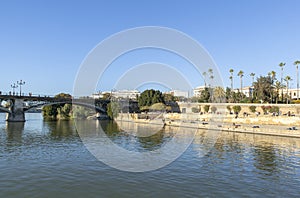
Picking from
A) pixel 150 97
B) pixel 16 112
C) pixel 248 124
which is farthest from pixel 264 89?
pixel 16 112

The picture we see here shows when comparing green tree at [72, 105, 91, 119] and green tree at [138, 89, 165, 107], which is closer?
green tree at [138, 89, 165, 107]

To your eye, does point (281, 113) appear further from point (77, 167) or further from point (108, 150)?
point (77, 167)

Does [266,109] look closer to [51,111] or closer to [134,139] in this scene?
[134,139]

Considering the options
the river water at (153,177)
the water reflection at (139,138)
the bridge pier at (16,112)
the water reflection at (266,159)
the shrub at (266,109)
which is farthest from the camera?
the bridge pier at (16,112)

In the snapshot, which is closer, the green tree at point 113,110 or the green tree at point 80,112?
the green tree at point 113,110

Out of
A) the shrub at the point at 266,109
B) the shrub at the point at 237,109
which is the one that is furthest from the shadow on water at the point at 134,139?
the shrub at the point at 266,109

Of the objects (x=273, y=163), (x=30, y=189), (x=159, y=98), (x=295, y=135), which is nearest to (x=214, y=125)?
(x=295, y=135)

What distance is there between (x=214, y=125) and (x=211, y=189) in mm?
28858

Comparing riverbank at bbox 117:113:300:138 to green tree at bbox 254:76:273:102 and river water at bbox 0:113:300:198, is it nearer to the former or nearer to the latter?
river water at bbox 0:113:300:198

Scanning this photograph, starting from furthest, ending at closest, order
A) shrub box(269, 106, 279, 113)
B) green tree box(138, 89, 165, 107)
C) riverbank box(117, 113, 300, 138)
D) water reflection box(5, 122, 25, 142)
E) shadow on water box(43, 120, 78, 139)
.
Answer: green tree box(138, 89, 165, 107), shrub box(269, 106, 279, 113), riverbank box(117, 113, 300, 138), shadow on water box(43, 120, 78, 139), water reflection box(5, 122, 25, 142)

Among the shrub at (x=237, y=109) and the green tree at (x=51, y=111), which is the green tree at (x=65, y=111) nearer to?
the green tree at (x=51, y=111)

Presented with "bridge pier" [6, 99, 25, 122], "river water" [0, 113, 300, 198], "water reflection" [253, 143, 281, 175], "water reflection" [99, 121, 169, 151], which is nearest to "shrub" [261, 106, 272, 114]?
"water reflection" [99, 121, 169, 151]

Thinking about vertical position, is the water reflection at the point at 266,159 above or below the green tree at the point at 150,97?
below

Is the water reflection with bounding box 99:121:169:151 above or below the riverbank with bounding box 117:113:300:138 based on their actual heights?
below
